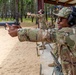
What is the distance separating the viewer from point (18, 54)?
380 inches

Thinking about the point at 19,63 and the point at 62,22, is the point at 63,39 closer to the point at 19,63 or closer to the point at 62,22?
the point at 62,22

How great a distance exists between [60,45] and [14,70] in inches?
163

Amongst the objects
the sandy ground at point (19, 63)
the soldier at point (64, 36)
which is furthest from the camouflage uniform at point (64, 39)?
the sandy ground at point (19, 63)

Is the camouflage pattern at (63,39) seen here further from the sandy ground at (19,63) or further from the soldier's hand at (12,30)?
the sandy ground at (19,63)

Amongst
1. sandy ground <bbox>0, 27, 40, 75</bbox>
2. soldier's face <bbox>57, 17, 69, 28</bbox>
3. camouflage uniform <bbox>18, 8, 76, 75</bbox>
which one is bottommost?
sandy ground <bbox>0, 27, 40, 75</bbox>

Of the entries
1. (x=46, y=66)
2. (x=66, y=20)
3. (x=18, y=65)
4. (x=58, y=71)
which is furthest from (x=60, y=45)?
(x=18, y=65)

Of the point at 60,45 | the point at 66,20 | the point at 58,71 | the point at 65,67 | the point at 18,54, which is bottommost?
the point at 18,54

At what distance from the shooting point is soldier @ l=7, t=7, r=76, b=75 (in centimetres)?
293

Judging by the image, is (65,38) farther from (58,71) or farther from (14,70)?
(14,70)

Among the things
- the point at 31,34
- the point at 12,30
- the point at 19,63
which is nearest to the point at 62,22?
the point at 31,34

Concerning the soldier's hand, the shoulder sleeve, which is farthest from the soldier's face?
the soldier's hand

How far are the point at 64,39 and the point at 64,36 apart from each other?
0.03 metres

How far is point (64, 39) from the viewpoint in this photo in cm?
291

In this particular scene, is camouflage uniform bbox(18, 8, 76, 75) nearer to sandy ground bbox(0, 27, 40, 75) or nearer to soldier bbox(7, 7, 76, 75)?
soldier bbox(7, 7, 76, 75)
